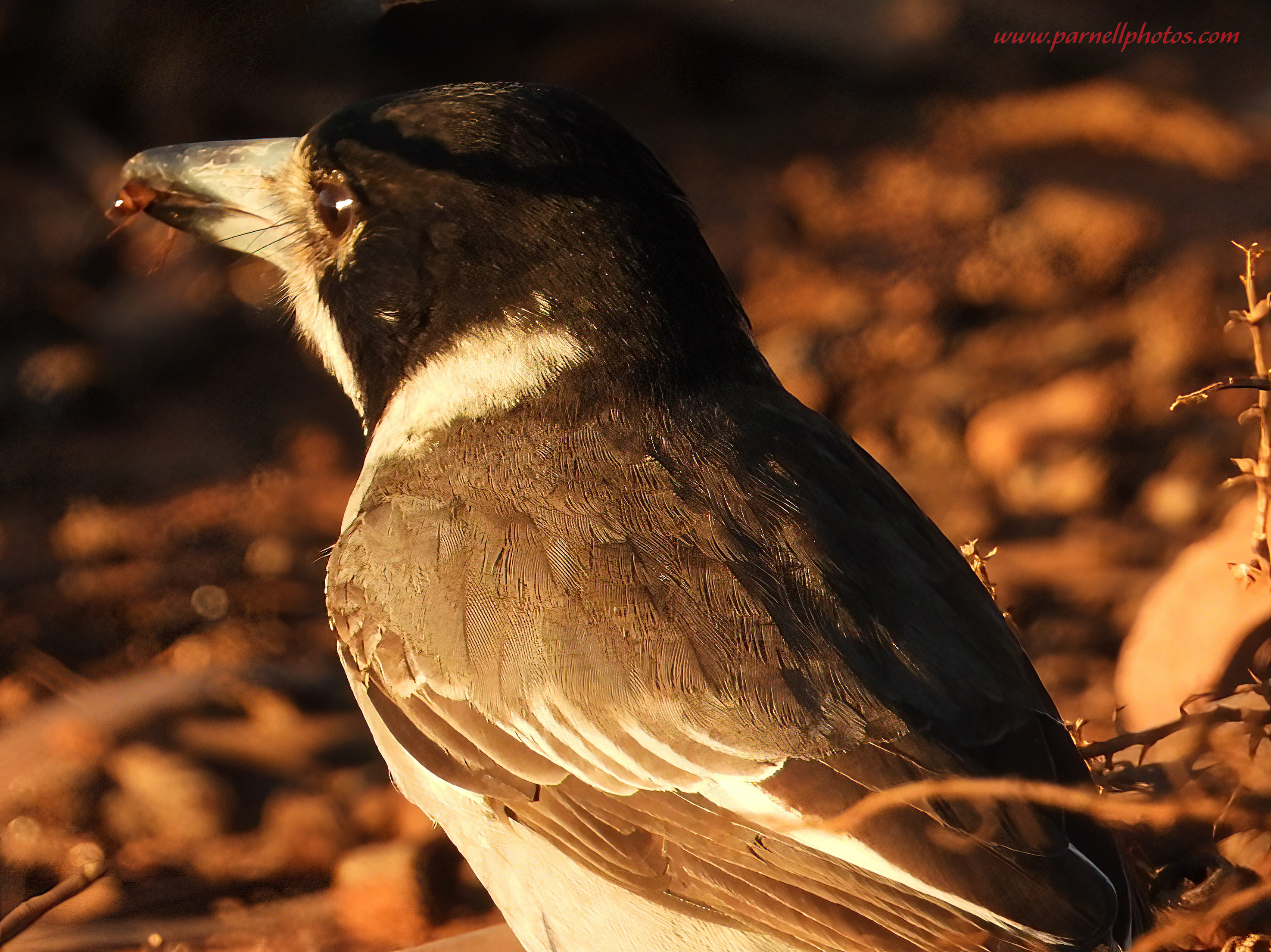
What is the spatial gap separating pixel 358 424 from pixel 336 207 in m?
2.27

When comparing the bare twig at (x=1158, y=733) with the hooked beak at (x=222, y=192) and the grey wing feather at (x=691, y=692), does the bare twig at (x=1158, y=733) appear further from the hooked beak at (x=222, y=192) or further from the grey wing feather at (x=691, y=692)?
the hooked beak at (x=222, y=192)

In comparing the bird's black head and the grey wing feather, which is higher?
the bird's black head

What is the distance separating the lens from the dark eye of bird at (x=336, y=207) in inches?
100

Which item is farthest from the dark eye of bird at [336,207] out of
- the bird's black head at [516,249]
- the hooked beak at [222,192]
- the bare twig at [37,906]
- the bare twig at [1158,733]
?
the bare twig at [1158,733]

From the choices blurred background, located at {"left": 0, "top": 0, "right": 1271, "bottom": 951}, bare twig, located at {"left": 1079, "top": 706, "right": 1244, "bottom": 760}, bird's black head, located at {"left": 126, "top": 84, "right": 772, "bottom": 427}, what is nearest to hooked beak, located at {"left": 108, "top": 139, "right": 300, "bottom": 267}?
bird's black head, located at {"left": 126, "top": 84, "right": 772, "bottom": 427}

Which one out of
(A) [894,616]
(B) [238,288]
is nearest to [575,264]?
(A) [894,616]

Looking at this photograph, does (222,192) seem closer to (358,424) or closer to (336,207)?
(336,207)

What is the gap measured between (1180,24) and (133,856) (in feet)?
15.8

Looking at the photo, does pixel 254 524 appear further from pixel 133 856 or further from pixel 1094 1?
pixel 1094 1

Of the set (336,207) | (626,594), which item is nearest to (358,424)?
(336,207)

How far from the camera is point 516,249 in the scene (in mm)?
2395

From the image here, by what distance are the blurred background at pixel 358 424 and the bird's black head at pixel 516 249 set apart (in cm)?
111

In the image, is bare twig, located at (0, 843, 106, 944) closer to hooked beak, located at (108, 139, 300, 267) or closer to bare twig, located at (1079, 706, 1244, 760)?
hooked beak, located at (108, 139, 300, 267)

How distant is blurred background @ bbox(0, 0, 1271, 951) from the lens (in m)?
3.50
